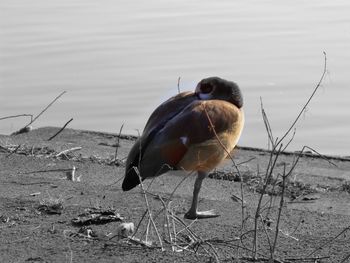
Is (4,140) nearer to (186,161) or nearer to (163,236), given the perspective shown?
(186,161)

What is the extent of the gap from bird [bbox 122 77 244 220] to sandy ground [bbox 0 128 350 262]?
0.53 feet

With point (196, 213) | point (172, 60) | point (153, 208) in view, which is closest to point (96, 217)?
point (153, 208)

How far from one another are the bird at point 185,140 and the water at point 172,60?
325 cm

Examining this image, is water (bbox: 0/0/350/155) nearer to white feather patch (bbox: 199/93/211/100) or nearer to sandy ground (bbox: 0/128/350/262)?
sandy ground (bbox: 0/128/350/262)

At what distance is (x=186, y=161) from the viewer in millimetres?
6758

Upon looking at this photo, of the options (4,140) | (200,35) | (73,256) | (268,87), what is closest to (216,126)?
(73,256)

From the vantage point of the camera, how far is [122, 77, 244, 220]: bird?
6645 mm

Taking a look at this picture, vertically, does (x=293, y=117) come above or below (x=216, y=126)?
below

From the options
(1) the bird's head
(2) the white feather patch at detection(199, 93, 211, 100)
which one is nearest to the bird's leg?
(2) the white feather patch at detection(199, 93, 211, 100)

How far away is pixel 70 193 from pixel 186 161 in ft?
2.66

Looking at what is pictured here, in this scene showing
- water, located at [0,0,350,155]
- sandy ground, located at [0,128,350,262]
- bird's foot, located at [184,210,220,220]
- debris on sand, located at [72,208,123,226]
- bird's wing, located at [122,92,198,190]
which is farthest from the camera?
water, located at [0,0,350,155]

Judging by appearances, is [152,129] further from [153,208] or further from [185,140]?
[153,208]

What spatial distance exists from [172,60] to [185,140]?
6.59 m

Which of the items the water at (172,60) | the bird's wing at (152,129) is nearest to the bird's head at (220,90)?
the bird's wing at (152,129)
